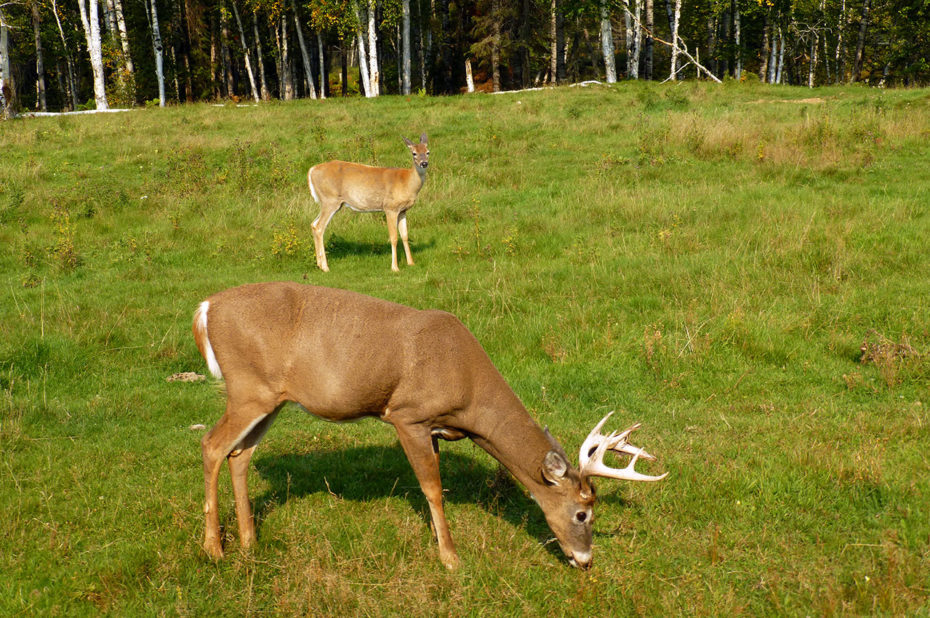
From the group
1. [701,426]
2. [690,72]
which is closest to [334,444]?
[701,426]

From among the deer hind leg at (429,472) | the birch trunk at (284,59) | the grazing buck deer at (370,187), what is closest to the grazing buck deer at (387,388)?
the deer hind leg at (429,472)

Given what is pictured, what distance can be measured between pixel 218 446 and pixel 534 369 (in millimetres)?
4127

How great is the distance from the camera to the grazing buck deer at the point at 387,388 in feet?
15.9

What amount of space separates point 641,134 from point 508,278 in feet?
30.8

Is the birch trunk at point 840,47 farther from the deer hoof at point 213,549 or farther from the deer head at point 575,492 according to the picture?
the deer hoof at point 213,549

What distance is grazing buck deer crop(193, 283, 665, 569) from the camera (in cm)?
485

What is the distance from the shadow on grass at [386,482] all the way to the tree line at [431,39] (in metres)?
26.4

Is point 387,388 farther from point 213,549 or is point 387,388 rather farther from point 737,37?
point 737,37

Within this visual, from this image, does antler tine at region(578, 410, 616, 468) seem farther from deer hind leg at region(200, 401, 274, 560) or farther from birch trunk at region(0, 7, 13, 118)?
birch trunk at region(0, 7, 13, 118)

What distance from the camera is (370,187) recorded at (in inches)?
569

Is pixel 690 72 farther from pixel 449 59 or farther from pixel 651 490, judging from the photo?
pixel 651 490

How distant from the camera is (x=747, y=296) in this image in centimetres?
969

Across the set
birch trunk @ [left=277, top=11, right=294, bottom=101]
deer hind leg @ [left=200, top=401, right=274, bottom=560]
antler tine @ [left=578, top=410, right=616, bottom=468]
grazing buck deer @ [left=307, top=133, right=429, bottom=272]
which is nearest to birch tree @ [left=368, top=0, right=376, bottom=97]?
birch trunk @ [left=277, top=11, right=294, bottom=101]

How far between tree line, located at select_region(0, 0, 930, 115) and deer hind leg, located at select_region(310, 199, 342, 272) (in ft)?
58.2
